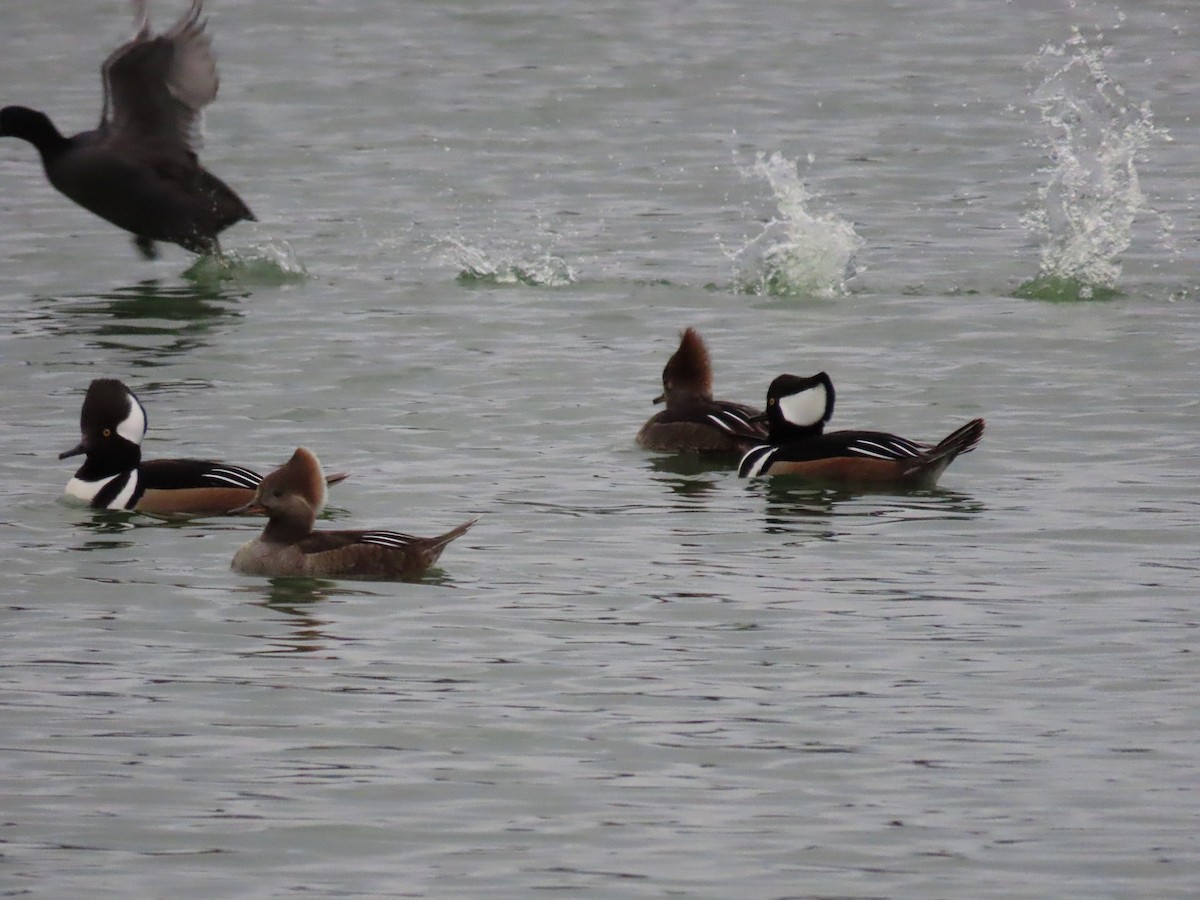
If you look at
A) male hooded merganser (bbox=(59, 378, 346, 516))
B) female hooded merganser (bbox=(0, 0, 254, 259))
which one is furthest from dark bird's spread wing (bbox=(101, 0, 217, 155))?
male hooded merganser (bbox=(59, 378, 346, 516))

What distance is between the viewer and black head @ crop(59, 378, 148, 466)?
37.3 ft

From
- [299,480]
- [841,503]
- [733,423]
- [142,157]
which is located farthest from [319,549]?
[142,157]

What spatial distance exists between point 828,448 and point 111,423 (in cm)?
335

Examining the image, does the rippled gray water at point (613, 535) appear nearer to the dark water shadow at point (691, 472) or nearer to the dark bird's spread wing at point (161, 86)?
the dark water shadow at point (691, 472)

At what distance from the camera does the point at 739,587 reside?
31.5 ft

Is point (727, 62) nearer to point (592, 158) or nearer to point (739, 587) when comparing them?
point (592, 158)

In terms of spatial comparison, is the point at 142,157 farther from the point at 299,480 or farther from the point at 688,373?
the point at 299,480

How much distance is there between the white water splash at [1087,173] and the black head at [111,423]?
8.07 metres

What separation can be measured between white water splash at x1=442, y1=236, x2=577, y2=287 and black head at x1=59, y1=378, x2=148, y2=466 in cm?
704

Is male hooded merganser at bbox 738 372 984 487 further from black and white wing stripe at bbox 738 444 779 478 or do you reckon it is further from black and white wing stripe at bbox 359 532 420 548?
black and white wing stripe at bbox 359 532 420 548

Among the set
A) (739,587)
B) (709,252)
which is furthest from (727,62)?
(739,587)

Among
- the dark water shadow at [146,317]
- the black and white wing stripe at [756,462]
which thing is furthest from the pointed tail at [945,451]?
the dark water shadow at [146,317]

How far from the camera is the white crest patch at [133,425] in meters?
11.5

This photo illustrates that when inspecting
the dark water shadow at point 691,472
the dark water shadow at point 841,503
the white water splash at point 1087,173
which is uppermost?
the white water splash at point 1087,173
